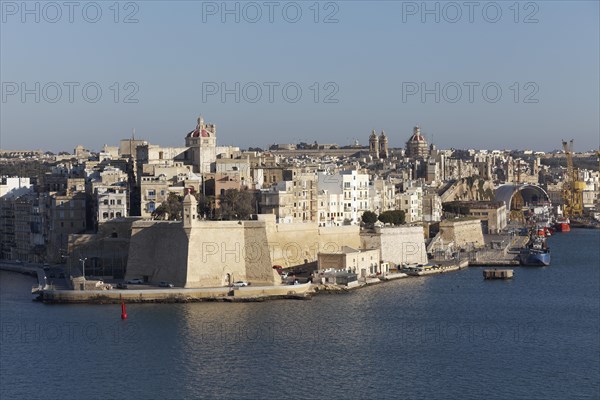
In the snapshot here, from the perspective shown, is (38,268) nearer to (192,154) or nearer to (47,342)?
(192,154)

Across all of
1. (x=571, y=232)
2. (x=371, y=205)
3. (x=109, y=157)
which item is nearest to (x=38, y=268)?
(x=109, y=157)

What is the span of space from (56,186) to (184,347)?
13.0 metres

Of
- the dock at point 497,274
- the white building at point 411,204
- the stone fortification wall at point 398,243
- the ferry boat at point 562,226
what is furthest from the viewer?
the ferry boat at point 562,226

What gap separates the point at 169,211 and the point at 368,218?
7063 mm

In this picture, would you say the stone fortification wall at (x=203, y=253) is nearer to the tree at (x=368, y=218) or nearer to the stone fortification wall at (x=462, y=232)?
the tree at (x=368, y=218)

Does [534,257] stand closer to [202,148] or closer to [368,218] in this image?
[368,218]

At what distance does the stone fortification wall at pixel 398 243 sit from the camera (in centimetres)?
2705

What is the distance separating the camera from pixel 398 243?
90.9 feet

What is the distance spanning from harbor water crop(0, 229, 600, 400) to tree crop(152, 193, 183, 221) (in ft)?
10.6

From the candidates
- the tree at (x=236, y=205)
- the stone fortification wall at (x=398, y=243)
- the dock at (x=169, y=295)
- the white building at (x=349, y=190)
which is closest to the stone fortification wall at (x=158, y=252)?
the dock at (x=169, y=295)

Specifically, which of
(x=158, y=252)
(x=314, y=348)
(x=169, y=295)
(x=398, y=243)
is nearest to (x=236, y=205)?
(x=158, y=252)

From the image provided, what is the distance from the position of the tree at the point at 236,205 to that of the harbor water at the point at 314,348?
11.8ft

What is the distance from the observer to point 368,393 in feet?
47.3

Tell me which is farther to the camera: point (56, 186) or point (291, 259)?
point (56, 186)
